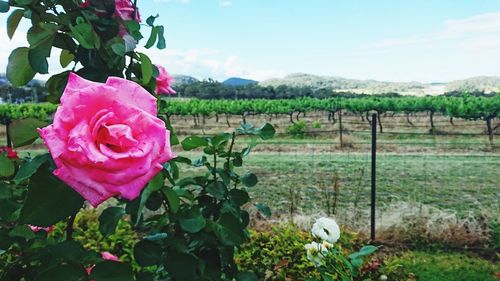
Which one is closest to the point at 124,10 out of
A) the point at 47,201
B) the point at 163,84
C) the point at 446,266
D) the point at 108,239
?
the point at 163,84

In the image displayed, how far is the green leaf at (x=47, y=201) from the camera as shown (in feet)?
2.03

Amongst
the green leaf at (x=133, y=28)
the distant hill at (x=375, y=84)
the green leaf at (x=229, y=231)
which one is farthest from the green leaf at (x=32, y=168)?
the distant hill at (x=375, y=84)

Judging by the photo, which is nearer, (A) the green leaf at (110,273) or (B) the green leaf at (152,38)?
(A) the green leaf at (110,273)

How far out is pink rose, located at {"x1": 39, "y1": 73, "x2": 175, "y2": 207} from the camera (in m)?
0.49

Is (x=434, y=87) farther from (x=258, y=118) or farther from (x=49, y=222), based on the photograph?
(x=49, y=222)

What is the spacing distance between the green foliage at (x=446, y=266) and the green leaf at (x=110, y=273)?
9.46 feet

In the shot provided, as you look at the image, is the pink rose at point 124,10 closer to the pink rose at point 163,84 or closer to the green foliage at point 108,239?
the pink rose at point 163,84

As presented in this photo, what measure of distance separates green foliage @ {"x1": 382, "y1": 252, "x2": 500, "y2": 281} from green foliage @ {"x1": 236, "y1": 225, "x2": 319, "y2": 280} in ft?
2.97

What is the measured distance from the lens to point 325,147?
14.7 meters

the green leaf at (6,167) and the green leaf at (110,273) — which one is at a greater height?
the green leaf at (6,167)

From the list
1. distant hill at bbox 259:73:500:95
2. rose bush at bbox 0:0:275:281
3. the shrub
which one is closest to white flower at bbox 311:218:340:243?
rose bush at bbox 0:0:275:281

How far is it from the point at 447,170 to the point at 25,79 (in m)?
10.3

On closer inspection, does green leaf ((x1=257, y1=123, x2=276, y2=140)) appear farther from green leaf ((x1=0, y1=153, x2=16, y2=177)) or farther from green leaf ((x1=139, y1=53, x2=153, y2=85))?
green leaf ((x1=0, y1=153, x2=16, y2=177))

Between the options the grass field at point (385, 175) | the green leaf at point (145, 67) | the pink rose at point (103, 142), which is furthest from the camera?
the grass field at point (385, 175)
